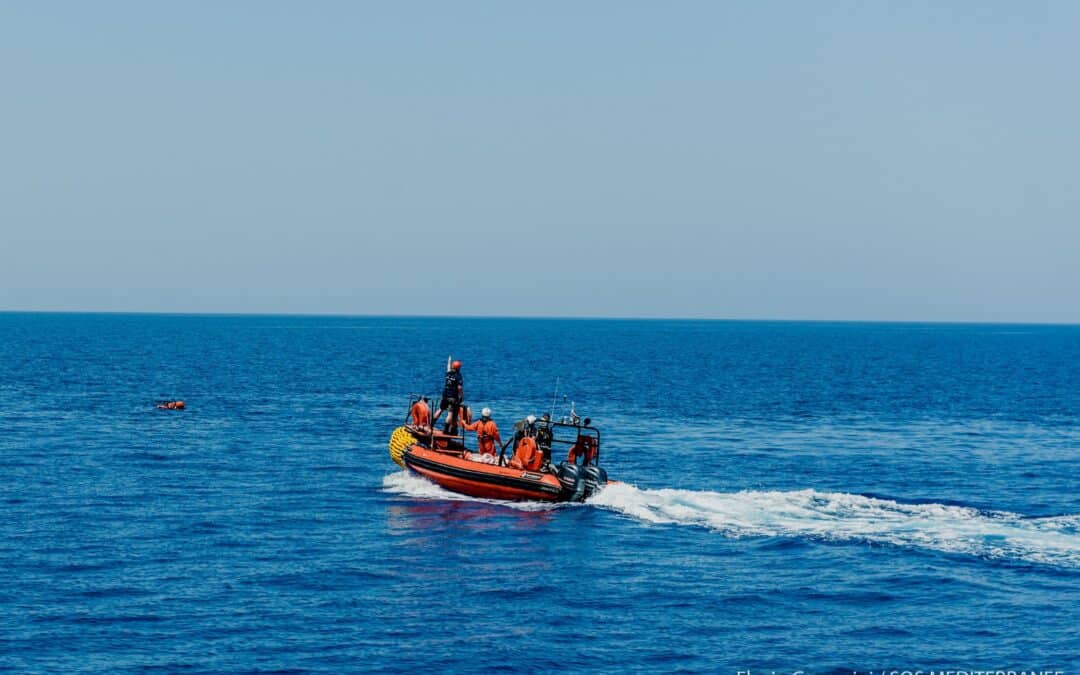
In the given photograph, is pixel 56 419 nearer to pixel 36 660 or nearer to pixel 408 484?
pixel 408 484

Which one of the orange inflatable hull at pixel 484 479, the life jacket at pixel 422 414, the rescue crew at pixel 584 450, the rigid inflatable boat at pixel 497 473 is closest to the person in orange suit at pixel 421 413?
the life jacket at pixel 422 414

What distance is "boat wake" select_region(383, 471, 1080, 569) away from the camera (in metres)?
29.9

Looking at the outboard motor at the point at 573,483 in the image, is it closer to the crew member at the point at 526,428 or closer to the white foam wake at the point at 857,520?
the white foam wake at the point at 857,520

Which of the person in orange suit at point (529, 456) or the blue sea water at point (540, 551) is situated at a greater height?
the person in orange suit at point (529, 456)

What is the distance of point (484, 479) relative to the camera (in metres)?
37.3

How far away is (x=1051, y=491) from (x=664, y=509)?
1555cm

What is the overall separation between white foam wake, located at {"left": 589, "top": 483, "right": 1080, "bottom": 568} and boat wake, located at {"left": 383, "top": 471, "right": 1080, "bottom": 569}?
3 centimetres

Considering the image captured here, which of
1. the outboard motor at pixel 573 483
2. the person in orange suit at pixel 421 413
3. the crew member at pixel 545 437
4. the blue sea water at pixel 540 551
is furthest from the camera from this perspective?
the person in orange suit at pixel 421 413

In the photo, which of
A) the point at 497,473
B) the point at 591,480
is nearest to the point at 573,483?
the point at 591,480

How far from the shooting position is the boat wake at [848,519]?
2991 cm

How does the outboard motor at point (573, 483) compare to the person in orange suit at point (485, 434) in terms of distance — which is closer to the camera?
the outboard motor at point (573, 483)

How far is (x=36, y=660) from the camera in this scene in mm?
20641

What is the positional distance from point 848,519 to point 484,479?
40.7ft

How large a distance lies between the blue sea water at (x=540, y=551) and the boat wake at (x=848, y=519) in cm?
12
